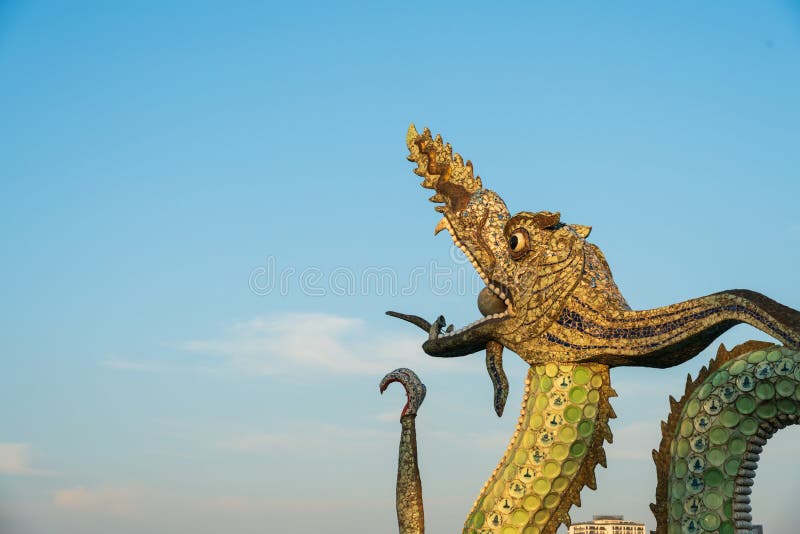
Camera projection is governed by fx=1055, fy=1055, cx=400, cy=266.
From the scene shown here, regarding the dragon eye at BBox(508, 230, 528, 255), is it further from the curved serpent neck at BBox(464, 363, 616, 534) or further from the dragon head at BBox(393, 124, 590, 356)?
the curved serpent neck at BBox(464, 363, 616, 534)

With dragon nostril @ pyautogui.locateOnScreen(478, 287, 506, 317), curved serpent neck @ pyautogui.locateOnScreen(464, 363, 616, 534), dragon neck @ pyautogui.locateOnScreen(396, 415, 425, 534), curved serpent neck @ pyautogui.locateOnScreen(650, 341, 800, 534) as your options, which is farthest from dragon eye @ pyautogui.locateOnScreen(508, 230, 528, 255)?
curved serpent neck @ pyautogui.locateOnScreen(650, 341, 800, 534)

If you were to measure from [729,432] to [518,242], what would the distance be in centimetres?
309

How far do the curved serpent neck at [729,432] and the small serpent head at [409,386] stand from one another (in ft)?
9.57

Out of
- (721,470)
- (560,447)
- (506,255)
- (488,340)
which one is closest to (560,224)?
(506,255)

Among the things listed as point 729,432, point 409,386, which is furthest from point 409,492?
point 729,432

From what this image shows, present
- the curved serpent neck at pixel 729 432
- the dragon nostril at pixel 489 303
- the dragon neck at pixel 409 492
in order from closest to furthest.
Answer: the curved serpent neck at pixel 729 432 → the dragon neck at pixel 409 492 → the dragon nostril at pixel 489 303

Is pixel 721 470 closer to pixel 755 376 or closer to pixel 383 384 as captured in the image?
pixel 755 376

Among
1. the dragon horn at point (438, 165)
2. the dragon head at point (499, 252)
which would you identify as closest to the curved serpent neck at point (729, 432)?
the dragon head at point (499, 252)

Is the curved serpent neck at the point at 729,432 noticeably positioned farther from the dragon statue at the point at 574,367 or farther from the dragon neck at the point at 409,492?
the dragon neck at the point at 409,492

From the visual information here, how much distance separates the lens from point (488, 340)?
11664 millimetres

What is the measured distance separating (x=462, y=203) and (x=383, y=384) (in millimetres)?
2272

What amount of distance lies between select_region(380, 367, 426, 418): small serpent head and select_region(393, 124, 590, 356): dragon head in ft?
1.67

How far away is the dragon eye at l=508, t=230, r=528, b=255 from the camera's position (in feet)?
37.4

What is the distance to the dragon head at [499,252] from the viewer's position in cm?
1114
